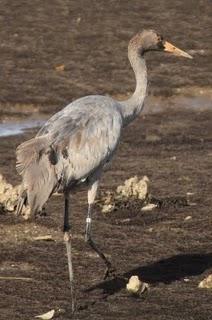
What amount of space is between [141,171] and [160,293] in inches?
228

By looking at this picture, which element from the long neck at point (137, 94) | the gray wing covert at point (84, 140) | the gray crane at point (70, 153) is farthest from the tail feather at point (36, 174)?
the long neck at point (137, 94)

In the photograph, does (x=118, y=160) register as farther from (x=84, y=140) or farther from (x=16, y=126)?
(x=84, y=140)

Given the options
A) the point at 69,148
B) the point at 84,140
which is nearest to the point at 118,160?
the point at 84,140

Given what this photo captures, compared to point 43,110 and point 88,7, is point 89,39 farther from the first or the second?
point 43,110

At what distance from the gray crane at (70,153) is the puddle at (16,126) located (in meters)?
8.18

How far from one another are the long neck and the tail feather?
1653mm

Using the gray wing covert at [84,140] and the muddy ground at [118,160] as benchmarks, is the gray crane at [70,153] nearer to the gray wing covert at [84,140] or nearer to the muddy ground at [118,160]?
the gray wing covert at [84,140]

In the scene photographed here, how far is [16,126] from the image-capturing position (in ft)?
63.9

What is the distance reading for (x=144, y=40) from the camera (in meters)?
11.3

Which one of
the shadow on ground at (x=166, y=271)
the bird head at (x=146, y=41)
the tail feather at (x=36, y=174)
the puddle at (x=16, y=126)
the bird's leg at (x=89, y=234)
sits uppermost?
the bird head at (x=146, y=41)

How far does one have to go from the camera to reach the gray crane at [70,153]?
30.9ft

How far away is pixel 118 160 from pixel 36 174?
23.5ft

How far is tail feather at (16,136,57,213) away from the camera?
9.38 meters

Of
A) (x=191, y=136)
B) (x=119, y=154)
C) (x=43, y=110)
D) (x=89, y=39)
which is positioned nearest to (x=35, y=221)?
(x=119, y=154)
